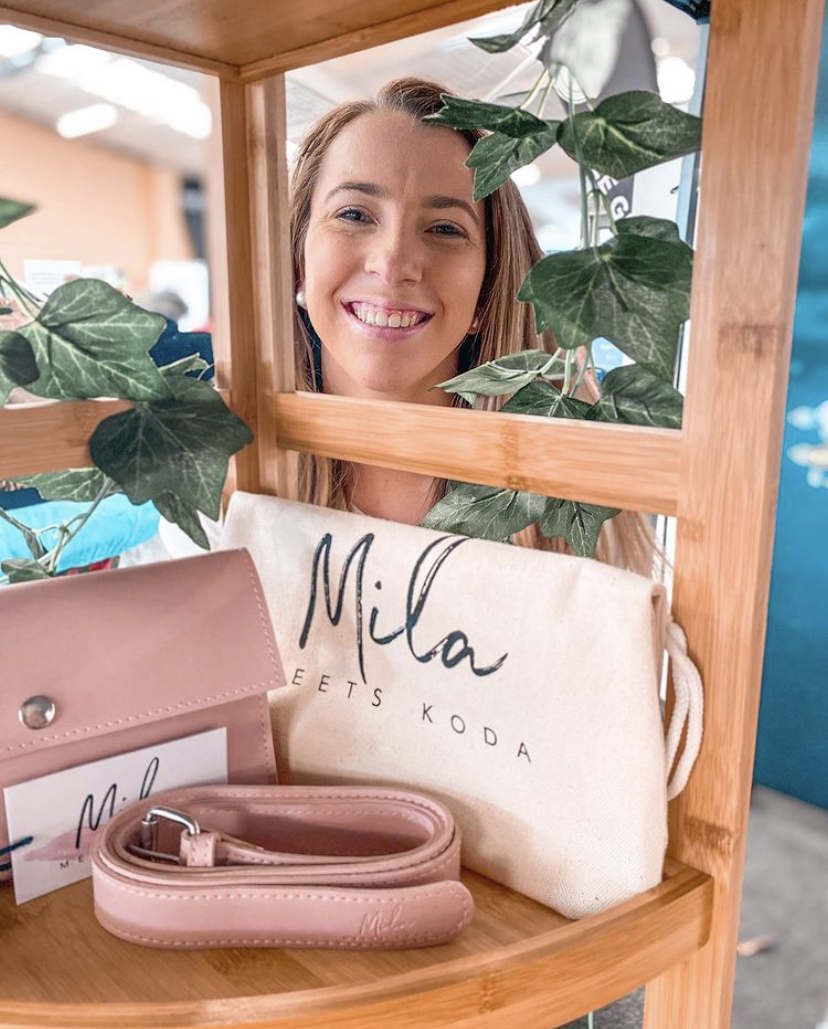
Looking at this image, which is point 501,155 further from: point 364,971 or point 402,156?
point 364,971

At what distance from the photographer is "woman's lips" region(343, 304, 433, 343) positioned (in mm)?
468

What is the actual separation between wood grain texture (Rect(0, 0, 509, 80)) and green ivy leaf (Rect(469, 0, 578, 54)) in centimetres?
2

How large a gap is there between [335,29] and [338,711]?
344 mm

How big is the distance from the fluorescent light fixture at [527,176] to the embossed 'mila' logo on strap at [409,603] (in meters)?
0.17

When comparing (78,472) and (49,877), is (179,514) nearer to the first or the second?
(78,472)

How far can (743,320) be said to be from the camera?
0.34m

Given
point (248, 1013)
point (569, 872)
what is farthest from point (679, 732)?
point (248, 1013)

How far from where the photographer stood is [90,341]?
0.47 m

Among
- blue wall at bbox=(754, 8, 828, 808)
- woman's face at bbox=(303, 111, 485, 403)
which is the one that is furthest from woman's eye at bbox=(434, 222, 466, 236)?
blue wall at bbox=(754, 8, 828, 808)

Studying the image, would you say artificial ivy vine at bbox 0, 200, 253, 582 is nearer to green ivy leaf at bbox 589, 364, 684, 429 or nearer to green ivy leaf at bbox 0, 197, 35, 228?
green ivy leaf at bbox 0, 197, 35, 228

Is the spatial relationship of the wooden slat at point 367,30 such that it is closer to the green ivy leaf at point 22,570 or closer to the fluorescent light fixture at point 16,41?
the fluorescent light fixture at point 16,41

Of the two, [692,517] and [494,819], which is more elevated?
[692,517]

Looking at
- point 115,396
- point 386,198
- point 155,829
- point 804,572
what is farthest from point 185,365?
point 804,572

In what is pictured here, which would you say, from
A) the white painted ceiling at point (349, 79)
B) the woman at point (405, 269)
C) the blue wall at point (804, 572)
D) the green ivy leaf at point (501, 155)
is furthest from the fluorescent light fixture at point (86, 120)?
the blue wall at point (804, 572)
